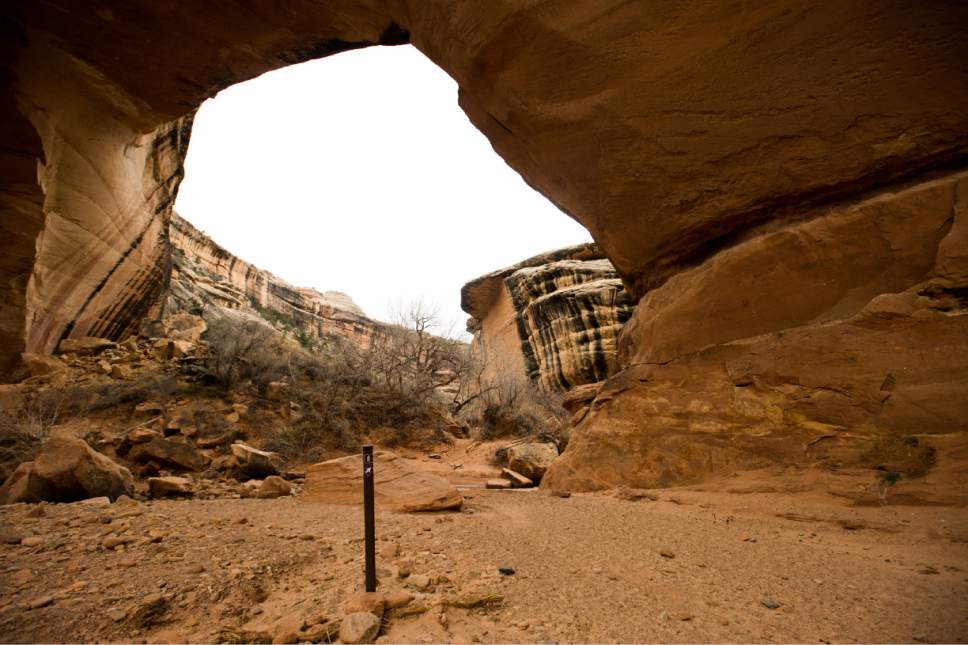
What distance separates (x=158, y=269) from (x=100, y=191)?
3418 mm

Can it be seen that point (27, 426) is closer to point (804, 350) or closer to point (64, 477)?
point (64, 477)

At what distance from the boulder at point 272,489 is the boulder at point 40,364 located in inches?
228

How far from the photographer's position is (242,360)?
28.9ft

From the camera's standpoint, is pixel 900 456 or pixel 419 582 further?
pixel 900 456

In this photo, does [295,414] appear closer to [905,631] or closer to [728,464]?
[728,464]

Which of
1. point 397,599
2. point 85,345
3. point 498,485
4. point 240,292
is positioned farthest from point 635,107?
point 240,292

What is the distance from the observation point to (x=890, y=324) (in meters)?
3.26

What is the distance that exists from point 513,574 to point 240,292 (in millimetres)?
25985

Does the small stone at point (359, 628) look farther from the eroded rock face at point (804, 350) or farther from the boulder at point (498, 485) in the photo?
the boulder at point (498, 485)

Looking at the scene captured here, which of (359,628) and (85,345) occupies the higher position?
(85,345)

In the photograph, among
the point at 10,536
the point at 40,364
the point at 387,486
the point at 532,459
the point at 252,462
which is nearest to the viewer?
the point at 10,536

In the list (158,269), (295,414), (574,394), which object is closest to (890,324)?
(574,394)

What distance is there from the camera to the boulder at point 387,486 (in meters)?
3.89

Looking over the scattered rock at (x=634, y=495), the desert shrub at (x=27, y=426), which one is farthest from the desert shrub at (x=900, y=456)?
the desert shrub at (x=27, y=426)
